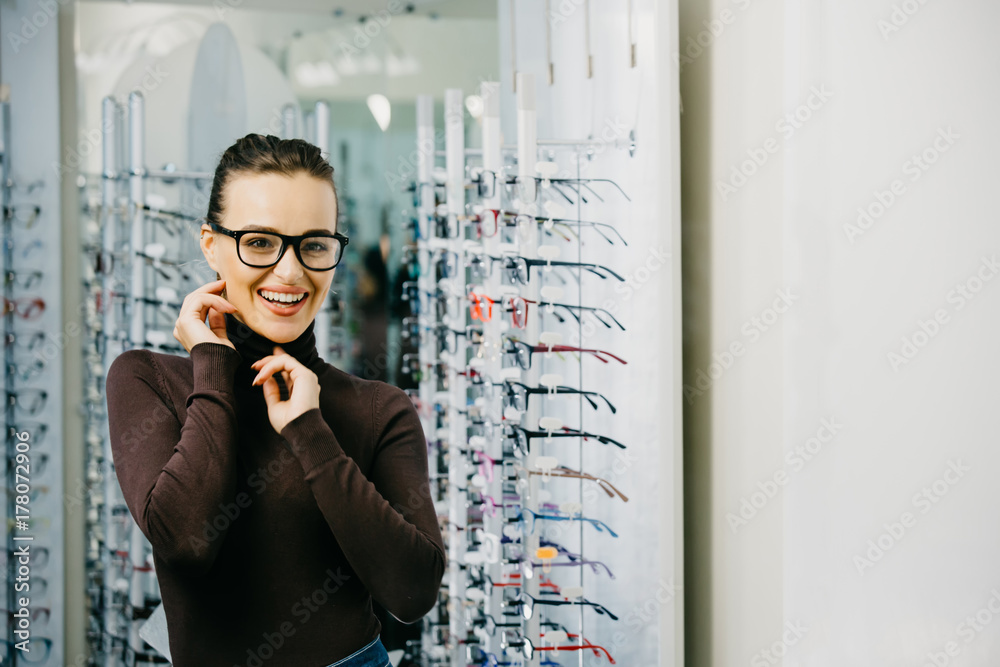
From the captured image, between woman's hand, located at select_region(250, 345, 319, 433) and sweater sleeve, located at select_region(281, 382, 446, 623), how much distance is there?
0.05 ft

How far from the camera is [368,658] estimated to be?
3.84ft

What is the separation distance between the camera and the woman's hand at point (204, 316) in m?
1.10

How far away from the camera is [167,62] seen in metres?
3.52

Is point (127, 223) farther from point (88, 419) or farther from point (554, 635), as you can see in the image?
point (554, 635)

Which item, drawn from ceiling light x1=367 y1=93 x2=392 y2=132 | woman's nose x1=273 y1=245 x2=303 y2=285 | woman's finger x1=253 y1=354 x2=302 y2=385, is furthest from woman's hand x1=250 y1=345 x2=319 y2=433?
ceiling light x1=367 y1=93 x2=392 y2=132

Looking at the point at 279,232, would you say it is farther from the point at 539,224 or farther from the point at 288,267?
the point at 539,224

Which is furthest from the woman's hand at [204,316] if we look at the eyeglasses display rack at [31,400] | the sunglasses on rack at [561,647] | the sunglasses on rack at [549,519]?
the eyeglasses display rack at [31,400]

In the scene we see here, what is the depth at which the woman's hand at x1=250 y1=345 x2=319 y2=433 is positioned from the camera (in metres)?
1.08

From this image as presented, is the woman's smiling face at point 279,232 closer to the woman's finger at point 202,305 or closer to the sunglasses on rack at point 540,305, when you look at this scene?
the woman's finger at point 202,305

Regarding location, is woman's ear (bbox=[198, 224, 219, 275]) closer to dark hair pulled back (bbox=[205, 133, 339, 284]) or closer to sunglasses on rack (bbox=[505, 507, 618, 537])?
dark hair pulled back (bbox=[205, 133, 339, 284])

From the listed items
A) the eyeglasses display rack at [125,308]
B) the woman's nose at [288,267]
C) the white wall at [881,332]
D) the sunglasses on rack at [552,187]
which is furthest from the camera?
the eyeglasses display rack at [125,308]

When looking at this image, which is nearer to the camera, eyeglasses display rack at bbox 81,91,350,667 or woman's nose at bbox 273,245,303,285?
woman's nose at bbox 273,245,303,285

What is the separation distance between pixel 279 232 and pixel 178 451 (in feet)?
1.00

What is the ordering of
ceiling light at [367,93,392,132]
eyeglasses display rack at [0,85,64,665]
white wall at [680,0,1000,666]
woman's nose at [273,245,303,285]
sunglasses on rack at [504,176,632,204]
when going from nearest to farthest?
woman's nose at [273,245,303,285], white wall at [680,0,1000,666], sunglasses on rack at [504,176,632,204], eyeglasses display rack at [0,85,64,665], ceiling light at [367,93,392,132]
